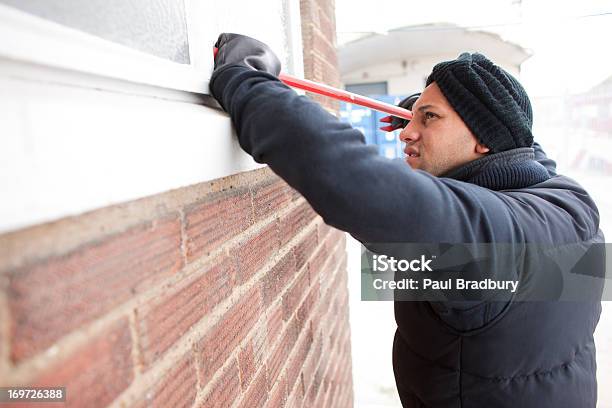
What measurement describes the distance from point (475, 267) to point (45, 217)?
689 millimetres

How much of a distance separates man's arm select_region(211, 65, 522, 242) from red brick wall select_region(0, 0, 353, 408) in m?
0.15

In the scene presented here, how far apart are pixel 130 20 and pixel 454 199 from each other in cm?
58

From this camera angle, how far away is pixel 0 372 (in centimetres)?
36

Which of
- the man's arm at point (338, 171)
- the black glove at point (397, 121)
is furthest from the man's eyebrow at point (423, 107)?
the man's arm at point (338, 171)

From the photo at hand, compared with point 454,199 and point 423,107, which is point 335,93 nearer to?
point 423,107

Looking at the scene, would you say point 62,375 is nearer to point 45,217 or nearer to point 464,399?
point 45,217

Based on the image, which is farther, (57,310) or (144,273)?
(144,273)

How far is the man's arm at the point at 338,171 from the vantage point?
25.6 inches

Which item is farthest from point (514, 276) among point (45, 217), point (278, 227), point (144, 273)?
point (45, 217)

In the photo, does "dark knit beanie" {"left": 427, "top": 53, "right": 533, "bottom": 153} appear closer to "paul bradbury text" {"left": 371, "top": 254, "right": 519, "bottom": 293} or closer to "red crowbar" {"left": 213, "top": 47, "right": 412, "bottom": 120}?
"red crowbar" {"left": 213, "top": 47, "right": 412, "bottom": 120}

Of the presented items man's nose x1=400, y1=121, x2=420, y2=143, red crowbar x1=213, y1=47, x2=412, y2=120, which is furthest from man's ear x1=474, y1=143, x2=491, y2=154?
red crowbar x1=213, y1=47, x2=412, y2=120

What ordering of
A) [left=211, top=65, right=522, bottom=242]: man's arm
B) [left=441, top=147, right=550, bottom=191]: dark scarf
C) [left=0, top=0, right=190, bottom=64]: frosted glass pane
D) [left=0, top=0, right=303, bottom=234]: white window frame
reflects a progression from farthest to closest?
1. [left=441, top=147, right=550, bottom=191]: dark scarf
2. [left=211, top=65, right=522, bottom=242]: man's arm
3. [left=0, top=0, right=190, bottom=64]: frosted glass pane
4. [left=0, top=0, right=303, bottom=234]: white window frame

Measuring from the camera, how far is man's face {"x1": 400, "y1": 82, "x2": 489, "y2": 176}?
1.17 m

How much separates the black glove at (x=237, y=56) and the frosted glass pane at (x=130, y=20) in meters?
0.07
